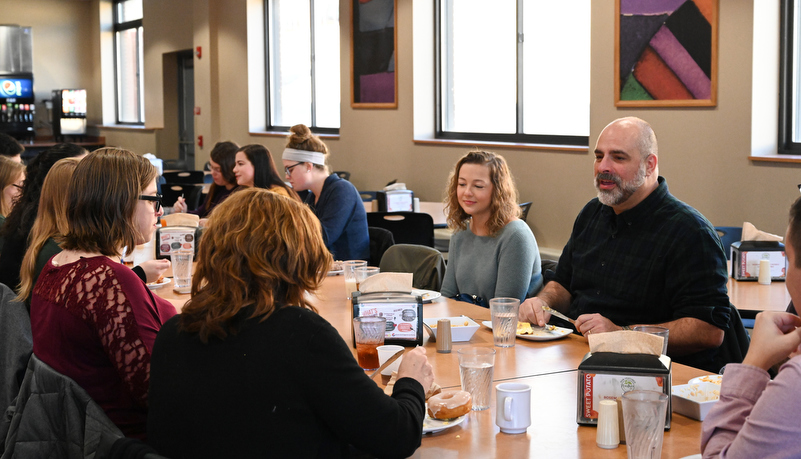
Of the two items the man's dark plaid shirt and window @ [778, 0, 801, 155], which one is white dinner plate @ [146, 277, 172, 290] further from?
window @ [778, 0, 801, 155]

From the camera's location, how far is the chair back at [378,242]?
14.0 ft

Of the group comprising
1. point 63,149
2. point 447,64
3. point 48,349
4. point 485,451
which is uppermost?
point 447,64

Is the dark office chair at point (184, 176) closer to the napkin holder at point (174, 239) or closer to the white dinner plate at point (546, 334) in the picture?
the napkin holder at point (174, 239)

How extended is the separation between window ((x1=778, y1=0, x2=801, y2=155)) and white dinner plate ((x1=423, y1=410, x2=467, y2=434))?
12.8 ft

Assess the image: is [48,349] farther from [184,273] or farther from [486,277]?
[486,277]

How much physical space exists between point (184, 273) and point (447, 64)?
16.0 feet

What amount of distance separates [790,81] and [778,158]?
21.2 inches

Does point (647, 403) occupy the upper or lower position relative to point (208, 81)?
lower

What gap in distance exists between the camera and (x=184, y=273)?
3205mm

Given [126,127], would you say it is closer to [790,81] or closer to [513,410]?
[790,81]

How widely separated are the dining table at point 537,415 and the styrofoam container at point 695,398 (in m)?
0.02

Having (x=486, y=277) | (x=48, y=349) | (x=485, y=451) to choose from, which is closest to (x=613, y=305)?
(x=486, y=277)

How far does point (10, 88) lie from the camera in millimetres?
13758

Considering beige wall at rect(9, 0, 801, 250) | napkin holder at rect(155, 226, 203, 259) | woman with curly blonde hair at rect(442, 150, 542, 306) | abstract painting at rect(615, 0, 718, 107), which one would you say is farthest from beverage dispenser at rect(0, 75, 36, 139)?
woman with curly blonde hair at rect(442, 150, 542, 306)
